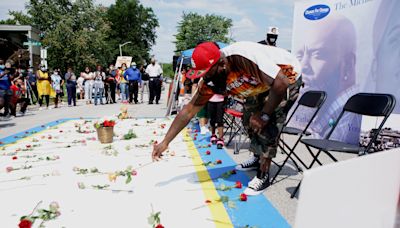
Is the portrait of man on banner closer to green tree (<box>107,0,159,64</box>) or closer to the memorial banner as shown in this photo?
the memorial banner

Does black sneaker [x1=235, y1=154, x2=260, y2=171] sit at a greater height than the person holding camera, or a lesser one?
lesser

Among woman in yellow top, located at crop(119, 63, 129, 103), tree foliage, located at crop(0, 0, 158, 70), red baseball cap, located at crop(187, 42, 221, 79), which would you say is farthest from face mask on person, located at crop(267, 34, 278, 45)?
tree foliage, located at crop(0, 0, 158, 70)

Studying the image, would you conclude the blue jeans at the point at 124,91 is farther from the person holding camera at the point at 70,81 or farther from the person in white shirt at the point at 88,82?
the person holding camera at the point at 70,81

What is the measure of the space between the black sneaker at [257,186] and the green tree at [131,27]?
5845cm

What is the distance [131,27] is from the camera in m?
63.9

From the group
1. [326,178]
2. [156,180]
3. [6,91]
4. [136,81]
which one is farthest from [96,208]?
[136,81]

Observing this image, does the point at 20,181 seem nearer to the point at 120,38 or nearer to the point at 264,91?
the point at 264,91

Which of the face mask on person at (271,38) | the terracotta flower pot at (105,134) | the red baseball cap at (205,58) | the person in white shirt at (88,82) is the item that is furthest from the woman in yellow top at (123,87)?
the red baseball cap at (205,58)

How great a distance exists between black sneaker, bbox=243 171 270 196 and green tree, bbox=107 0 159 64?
58.5 m

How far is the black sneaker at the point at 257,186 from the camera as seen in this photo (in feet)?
11.2

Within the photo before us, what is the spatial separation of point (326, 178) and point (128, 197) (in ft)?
9.04

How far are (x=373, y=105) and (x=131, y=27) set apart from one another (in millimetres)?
65213

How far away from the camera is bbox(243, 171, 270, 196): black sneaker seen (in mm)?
3416

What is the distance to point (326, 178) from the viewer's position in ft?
2.99
